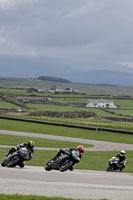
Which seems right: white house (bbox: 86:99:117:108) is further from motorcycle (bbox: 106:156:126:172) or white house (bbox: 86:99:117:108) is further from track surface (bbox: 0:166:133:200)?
track surface (bbox: 0:166:133:200)

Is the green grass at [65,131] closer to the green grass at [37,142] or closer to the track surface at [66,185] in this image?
the green grass at [37,142]

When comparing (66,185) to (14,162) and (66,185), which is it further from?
(14,162)

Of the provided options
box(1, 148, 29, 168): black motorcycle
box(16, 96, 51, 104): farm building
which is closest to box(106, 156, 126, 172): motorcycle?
box(1, 148, 29, 168): black motorcycle

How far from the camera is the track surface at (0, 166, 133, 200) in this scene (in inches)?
559

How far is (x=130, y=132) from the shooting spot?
6053 centimetres

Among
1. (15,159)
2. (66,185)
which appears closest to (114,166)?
(15,159)

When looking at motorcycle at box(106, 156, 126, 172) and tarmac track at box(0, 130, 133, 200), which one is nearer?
tarmac track at box(0, 130, 133, 200)

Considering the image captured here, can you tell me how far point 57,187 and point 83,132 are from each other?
45.9 meters

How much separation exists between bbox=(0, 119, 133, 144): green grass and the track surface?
34577 millimetres

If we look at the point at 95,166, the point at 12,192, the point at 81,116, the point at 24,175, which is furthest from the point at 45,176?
the point at 81,116

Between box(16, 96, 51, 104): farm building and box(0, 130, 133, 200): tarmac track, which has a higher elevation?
box(16, 96, 51, 104): farm building

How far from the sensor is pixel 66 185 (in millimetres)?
15484

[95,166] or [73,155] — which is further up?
[73,155]

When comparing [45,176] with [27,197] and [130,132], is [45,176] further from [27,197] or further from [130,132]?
[130,132]
